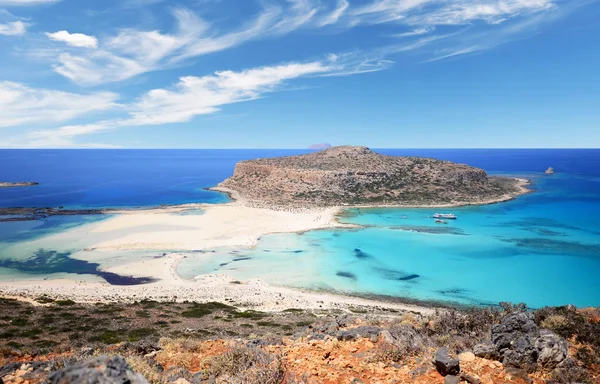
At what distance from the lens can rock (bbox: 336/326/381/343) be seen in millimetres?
11829

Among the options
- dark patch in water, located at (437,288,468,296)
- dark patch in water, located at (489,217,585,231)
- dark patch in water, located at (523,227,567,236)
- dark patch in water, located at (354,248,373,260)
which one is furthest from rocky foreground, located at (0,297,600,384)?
dark patch in water, located at (489,217,585,231)

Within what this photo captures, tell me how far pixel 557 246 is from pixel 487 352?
194ft

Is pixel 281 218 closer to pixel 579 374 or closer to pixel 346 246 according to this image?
pixel 346 246

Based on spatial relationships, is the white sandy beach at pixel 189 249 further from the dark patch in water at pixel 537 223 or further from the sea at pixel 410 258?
the dark patch in water at pixel 537 223

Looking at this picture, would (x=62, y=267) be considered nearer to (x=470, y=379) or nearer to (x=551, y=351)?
(x=470, y=379)

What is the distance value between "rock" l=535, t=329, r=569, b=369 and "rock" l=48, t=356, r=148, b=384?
10.4 meters

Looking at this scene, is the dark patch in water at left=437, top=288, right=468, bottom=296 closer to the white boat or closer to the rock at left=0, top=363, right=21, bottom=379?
the rock at left=0, top=363, right=21, bottom=379

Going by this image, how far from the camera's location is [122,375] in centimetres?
502

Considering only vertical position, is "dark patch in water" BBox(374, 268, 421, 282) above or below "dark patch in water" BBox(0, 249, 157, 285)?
below

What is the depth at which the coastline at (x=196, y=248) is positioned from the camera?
3466 centimetres

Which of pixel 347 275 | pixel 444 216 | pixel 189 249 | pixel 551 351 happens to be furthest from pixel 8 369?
pixel 444 216

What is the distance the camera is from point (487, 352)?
9594 millimetres

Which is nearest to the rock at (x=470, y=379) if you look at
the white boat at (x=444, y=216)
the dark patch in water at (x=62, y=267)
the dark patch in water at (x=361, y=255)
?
the dark patch in water at (x=62, y=267)

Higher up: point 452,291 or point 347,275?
point 347,275
